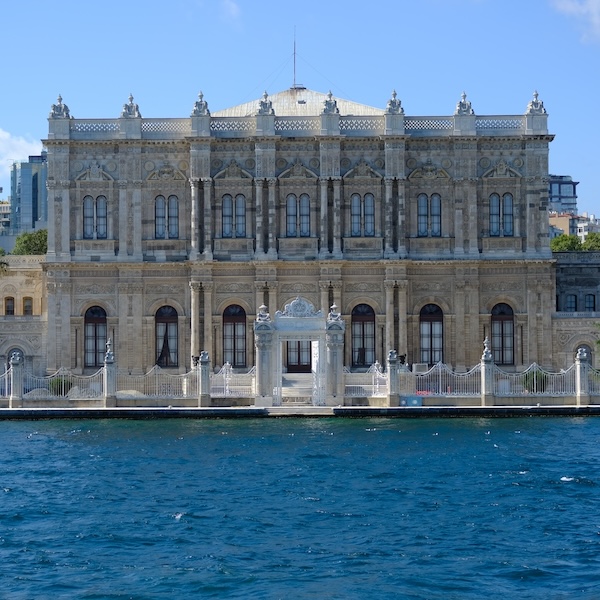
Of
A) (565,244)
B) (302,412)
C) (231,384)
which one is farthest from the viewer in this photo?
(565,244)

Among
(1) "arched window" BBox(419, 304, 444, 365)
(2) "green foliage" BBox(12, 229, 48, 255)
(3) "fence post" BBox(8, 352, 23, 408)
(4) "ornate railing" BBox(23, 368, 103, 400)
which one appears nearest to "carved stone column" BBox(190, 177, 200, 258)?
(4) "ornate railing" BBox(23, 368, 103, 400)

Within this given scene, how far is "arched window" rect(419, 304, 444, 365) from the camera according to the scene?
5472 centimetres

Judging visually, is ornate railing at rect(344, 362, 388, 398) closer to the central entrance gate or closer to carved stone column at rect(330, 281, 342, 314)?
the central entrance gate

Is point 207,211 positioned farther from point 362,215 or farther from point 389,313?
point 389,313

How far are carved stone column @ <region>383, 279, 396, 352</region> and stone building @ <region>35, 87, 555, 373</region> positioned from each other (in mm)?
63

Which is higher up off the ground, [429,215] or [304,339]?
[429,215]

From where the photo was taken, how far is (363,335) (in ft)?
179

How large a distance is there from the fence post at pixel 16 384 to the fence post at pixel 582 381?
729 inches

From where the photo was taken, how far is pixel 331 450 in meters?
37.2

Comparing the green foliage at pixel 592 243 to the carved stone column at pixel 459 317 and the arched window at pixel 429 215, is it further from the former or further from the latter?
the carved stone column at pixel 459 317

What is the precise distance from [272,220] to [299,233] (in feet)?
4.01

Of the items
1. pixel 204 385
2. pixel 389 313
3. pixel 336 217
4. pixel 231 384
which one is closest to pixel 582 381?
pixel 389 313

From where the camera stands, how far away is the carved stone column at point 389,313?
54.1 m

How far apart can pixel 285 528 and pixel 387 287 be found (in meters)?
27.6
